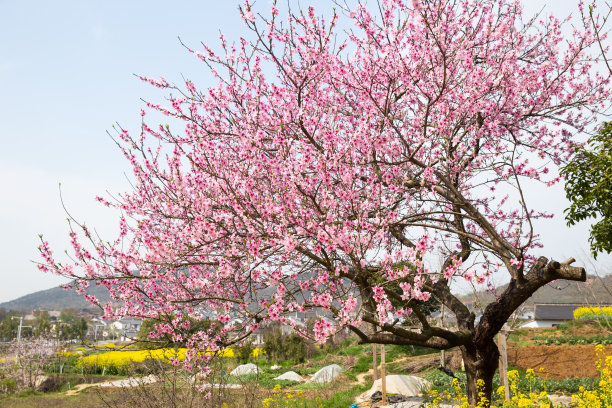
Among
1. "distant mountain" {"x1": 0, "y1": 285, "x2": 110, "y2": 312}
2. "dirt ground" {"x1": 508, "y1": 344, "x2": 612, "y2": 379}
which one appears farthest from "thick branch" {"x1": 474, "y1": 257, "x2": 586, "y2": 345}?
"distant mountain" {"x1": 0, "y1": 285, "x2": 110, "y2": 312}

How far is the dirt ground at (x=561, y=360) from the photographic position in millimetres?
11867

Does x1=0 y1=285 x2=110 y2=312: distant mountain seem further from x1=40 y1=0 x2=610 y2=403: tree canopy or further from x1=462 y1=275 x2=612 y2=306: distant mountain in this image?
x1=40 y1=0 x2=610 y2=403: tree canopy

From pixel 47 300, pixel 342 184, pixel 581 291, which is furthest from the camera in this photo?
pixel 47 300

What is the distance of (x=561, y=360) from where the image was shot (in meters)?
12.3

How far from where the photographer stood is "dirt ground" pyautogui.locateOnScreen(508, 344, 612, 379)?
11867 millimetres

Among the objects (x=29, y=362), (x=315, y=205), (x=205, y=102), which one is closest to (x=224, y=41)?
(x=205, y=102)

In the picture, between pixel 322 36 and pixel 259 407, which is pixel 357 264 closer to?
pixel 322 36

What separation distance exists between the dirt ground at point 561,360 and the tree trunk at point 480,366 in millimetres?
7518

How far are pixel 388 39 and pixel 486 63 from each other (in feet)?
6.34

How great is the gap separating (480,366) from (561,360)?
312 inches

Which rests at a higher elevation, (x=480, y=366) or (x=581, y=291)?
(x=581, y=291)

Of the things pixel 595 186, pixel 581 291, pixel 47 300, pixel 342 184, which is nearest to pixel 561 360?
pixel 581 291

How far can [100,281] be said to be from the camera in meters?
5.52

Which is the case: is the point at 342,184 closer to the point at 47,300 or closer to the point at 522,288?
the point at 522,288
